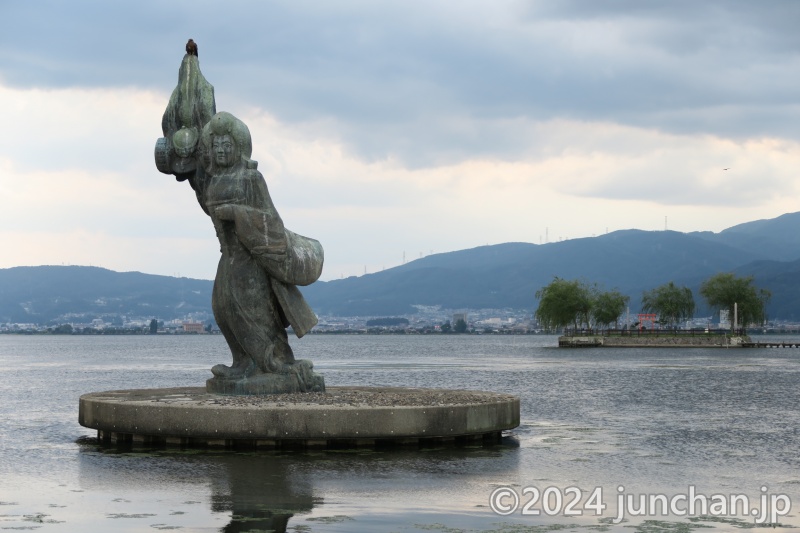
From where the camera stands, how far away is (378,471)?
1723cm

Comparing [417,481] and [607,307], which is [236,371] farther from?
[607,307]

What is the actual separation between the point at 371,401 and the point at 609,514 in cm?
775

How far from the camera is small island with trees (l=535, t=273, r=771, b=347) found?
5032 inches

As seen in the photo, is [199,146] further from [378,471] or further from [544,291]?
[544,291]

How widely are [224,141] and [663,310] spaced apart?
11861cm

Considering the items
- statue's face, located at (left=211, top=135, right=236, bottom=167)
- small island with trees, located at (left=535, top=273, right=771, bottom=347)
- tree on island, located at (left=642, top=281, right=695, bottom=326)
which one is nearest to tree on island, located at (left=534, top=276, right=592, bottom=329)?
small island with trees, located at (left=535, top=273, right=771, bottom=347)

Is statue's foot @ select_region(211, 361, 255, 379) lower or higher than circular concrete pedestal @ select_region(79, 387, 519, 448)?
higher

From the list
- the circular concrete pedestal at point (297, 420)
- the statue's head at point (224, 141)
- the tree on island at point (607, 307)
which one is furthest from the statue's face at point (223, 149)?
the tree on island at point (607, 307)

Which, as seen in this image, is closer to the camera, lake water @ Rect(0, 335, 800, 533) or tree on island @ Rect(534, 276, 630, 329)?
lake water @ Rect(0, 335, 800, 533)

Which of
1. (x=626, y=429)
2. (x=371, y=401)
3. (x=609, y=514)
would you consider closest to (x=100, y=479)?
(x=371, y=401)

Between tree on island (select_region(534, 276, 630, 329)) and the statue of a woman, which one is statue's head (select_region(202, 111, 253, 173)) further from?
tree on island (select_region(534, 276, 630, 329))

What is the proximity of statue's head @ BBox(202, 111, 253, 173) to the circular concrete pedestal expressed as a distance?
14.4 ft

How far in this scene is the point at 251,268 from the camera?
885 inches

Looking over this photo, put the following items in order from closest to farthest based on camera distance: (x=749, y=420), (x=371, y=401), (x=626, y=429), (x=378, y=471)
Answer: (x=378, y=471) → (x=371, y=401) → (x=626, y=429) → (x=749, y=420)
